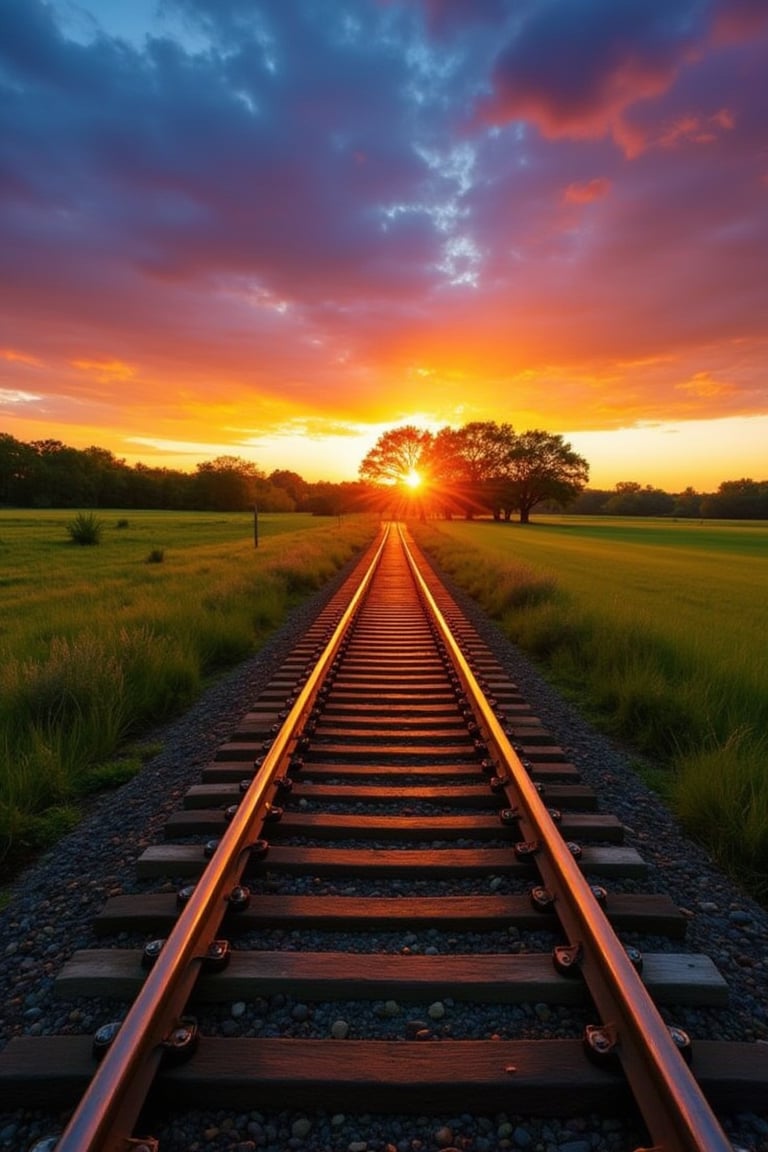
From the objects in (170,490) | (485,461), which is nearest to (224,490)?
(170,490)

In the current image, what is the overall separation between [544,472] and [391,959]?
3259 inches

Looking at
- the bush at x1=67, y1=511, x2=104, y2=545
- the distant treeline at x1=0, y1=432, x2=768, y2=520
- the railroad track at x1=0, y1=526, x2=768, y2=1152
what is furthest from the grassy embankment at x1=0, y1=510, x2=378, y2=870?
the distant treeline at x1=0, y1=432, x2=768, y2=520

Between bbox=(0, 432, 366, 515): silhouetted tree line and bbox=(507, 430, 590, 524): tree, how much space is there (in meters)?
25.6

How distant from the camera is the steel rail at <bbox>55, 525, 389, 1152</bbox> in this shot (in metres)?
1.60

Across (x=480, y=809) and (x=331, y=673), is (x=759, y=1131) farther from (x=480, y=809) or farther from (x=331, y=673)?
(x=331, y=673)

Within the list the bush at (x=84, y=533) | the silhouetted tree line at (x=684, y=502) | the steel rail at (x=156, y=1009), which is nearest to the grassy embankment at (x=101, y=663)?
the steel rail at (x=156, y=1009)

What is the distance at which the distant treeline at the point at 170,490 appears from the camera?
283 feet

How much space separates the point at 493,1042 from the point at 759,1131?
829 mm

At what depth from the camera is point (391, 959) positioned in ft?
7.90

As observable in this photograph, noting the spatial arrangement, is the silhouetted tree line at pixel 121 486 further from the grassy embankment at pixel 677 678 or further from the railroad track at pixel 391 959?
the railroad track at pixel 391 959

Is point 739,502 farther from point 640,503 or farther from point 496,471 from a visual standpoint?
point 496,471

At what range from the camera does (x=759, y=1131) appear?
1.85 metres

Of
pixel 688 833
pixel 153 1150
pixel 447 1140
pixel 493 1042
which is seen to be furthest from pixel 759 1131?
pixel 688 833

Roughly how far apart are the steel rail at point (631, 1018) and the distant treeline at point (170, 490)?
77768 millimetres
